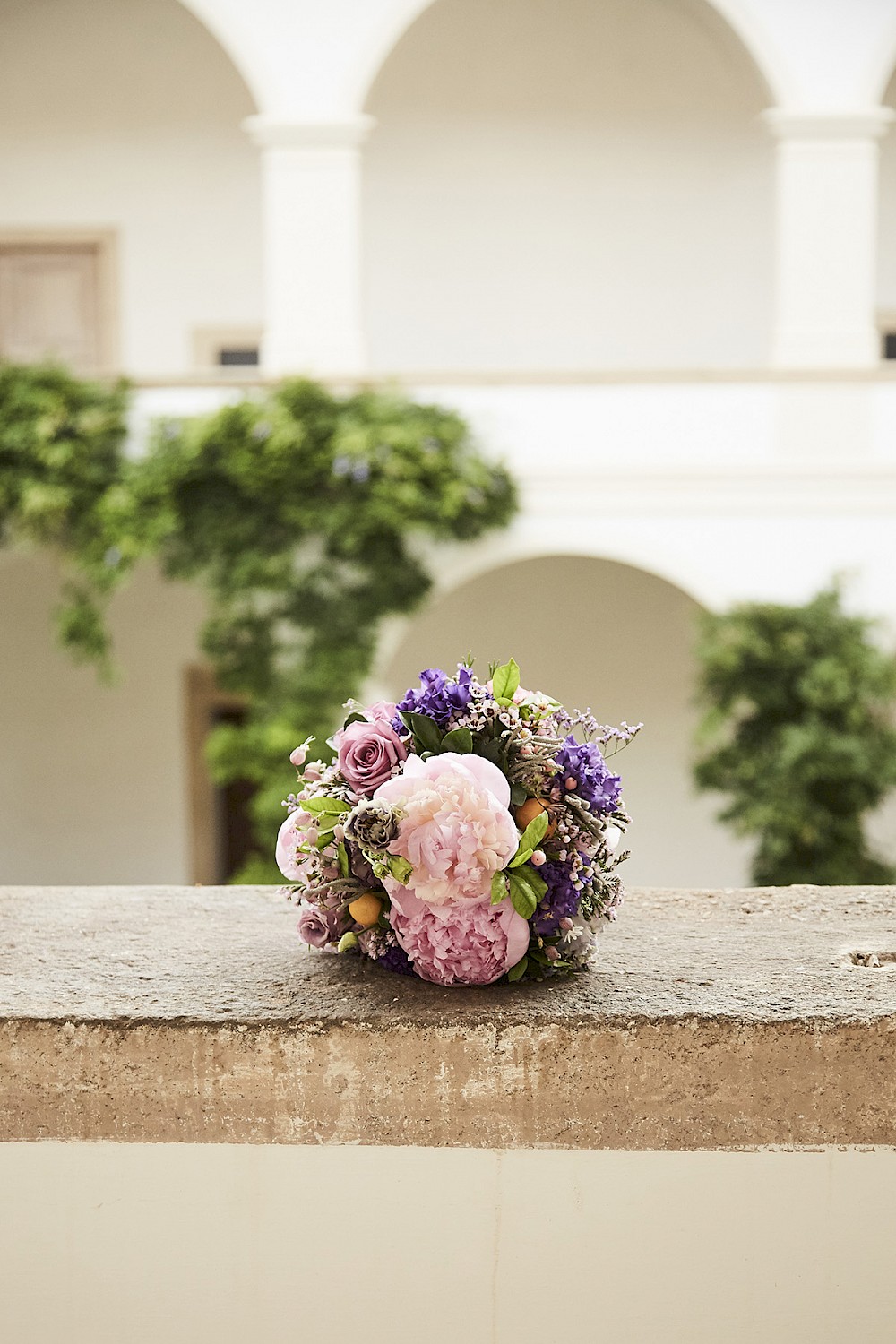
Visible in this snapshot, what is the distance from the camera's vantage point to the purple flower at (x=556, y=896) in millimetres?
1608

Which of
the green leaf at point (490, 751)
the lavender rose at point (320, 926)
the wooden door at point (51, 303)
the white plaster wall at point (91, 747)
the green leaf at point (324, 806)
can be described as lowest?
the white plaster wall at point (91, 747)

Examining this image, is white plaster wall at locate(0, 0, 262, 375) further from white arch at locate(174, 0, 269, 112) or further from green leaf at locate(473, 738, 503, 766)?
green leaf at locate(473, 738, 503, 766)

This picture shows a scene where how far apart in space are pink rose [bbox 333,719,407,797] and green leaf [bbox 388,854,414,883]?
9 centimetres

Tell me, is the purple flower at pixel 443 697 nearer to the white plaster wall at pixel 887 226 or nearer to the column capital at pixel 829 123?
the column capital at pixel 829 123

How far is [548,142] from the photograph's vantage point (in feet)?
32.0

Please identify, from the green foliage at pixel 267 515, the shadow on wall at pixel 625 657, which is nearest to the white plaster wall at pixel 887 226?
the shadow on wall at pixel 625 657

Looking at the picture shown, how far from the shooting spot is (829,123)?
7.96m

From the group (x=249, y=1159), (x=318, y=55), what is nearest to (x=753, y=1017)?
(x=249, y=1159)

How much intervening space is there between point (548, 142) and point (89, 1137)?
9066 millimetres

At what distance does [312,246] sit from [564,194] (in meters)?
2.40

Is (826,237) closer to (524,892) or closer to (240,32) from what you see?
(240,32)

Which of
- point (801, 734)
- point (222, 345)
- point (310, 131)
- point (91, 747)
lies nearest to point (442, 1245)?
point (801, 734)

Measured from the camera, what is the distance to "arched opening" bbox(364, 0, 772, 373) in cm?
962

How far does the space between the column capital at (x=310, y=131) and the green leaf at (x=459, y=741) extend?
22.8ft
